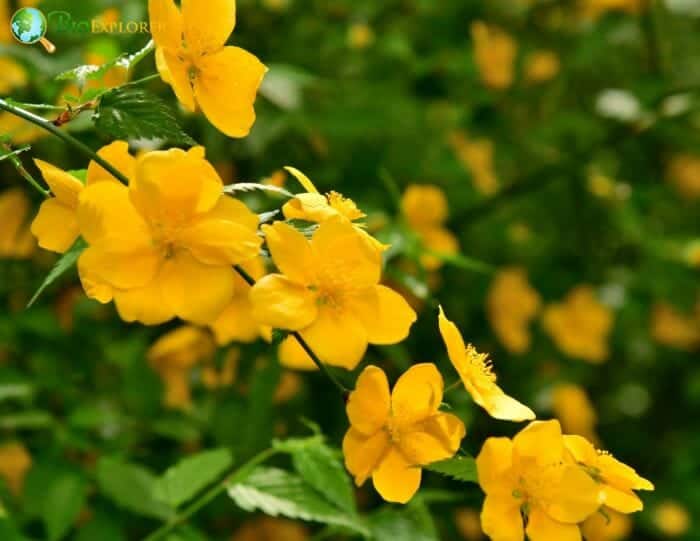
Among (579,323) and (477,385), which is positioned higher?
(477,385)

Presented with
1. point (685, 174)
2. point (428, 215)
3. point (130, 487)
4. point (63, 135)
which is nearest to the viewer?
point (63, 135)

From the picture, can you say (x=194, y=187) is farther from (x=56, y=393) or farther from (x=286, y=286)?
(x=56, y=393)

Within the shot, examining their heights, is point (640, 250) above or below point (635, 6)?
below

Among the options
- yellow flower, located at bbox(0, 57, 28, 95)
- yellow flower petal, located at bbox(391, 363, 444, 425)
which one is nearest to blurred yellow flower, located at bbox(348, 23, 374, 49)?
yellow flower, located at bbox(0, 57, 28, 95)

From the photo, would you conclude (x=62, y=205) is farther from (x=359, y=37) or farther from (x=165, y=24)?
(x=359, y=37)

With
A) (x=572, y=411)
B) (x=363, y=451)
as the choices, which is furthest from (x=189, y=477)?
(x=572, y=411)

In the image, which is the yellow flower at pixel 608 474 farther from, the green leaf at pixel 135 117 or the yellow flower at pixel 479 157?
the yellow flower at pixel 479 157

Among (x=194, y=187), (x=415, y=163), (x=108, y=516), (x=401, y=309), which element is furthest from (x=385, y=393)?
(x=415, y=163)
